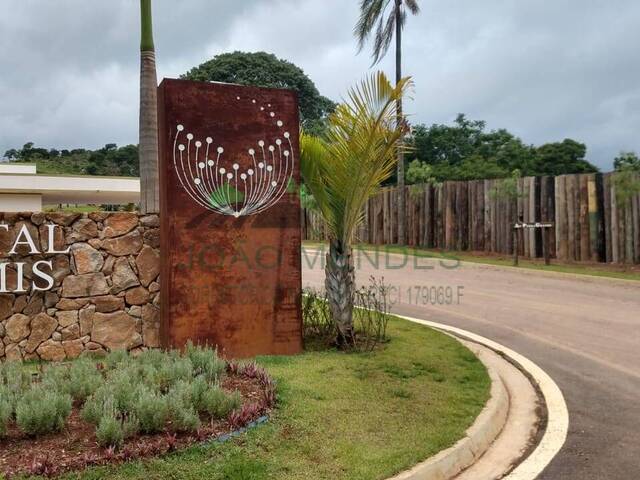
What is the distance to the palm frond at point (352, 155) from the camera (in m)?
6.60

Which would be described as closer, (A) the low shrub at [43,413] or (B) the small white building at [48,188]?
(A) the low shrub at [43,413]

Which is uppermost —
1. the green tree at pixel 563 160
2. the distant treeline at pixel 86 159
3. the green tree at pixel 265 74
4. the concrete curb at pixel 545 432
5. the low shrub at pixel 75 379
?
the green tree at pixel 265 74

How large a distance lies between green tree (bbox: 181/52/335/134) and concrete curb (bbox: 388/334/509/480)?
122 ft

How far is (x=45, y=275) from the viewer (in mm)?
6469

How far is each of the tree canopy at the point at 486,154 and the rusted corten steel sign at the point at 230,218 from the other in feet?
64.1

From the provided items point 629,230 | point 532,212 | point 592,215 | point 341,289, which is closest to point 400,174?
point 532,212

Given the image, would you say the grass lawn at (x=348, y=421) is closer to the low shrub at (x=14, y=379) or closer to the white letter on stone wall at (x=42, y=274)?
the low shrub at (x=14, y=379)

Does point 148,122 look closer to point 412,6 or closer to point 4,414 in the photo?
point 4,414

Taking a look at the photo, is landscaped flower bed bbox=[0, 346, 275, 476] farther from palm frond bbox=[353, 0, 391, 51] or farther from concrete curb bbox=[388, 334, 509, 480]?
palm frond bbox=[353, 0, 391, 51]

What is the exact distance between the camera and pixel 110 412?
392 centimetres

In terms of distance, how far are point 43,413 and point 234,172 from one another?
3.52 m

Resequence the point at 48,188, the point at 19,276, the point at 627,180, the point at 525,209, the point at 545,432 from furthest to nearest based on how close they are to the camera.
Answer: the point at 48,188
the point at 525,209
the point at 627,180
the point at 19,276
the point at 545,432

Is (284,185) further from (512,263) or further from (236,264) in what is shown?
(512,263)

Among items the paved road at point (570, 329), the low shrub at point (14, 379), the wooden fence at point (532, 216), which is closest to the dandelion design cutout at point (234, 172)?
the low shrub at point (14, 379)
